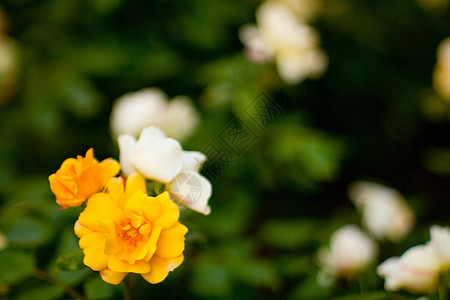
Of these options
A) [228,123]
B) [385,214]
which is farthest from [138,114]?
[385,214]

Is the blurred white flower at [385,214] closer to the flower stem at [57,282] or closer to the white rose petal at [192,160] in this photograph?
the white rose petal at [192,160]

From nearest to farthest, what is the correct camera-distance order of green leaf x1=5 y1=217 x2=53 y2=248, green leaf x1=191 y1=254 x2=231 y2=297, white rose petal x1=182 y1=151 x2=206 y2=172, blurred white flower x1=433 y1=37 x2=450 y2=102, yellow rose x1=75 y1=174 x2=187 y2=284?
yellow rose x1=75 y1=174 x2=187 y2=284, white rose petal x1=182 y1=151 x2=206 y2=172, green leaf x1=5 y1=217 x2=53 y2=248, green leaf x1=191 y1=254 x2=231 y2=297, blurred white flower x1=433 y1=37 x2=450 y2=102

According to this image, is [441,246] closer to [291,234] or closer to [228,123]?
[291,234]

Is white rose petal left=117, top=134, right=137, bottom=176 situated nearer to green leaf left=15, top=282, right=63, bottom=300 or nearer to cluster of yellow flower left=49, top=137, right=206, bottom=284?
cluster of yellow flower left=49, top=137, right=206, bottom=284

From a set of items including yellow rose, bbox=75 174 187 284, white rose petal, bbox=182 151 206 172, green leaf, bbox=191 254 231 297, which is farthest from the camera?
green leaf, bbox=191 254 231 297

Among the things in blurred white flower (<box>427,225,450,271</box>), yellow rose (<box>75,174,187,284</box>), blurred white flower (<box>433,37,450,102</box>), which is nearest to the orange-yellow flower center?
yellow rose (<box>75,174,187,284</box>)

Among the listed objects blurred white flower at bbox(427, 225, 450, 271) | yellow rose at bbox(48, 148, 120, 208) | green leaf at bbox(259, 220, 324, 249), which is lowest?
blurred white flower at bbox(427, 225, 450, 271)

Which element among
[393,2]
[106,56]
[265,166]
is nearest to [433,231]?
[265,166]
